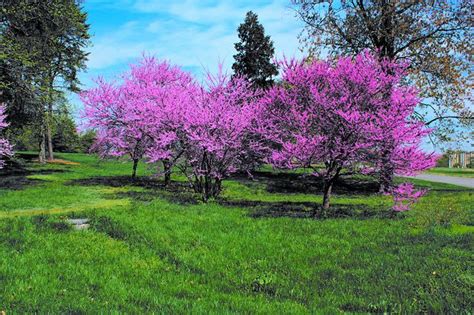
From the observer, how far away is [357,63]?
11922 mm

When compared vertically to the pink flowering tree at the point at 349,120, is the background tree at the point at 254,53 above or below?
above

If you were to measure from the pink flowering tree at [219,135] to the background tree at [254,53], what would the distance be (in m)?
17.8

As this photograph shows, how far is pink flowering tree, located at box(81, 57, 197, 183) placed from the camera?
17.0 metres

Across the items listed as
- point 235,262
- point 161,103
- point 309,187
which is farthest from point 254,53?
point 235,262

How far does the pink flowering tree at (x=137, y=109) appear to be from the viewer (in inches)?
671

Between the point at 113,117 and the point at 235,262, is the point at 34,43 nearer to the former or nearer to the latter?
the point at 113,117

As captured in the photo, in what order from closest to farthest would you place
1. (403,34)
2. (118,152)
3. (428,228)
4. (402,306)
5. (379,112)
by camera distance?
(402,306)
(428,228)
(379,112)
(403,34)
(118,152)

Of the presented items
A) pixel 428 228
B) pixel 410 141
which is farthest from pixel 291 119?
pixel 428 228

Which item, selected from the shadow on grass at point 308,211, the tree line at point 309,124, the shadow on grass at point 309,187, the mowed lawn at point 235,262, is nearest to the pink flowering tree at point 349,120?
the tree line at point 309,124

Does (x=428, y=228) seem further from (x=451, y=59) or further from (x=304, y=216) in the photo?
(x=451, y=59)

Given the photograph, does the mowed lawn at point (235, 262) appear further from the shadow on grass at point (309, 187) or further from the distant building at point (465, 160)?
the distant building at point (465, 160)

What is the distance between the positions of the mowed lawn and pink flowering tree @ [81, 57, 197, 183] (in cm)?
529

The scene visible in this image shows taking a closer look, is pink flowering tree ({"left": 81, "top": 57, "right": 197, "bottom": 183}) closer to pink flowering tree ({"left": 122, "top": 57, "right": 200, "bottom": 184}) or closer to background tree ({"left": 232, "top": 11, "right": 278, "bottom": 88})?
pink flowering tree ({"left": 122, "top": 57, "right": 200, "bottom": 184})

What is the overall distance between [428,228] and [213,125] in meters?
7.26
